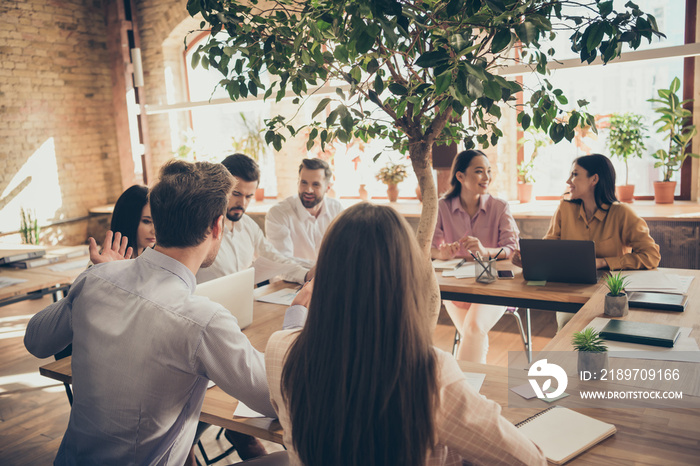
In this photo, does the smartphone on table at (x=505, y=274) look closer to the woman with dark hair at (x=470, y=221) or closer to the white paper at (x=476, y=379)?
the woman with dark hair at (x=470, y=221)

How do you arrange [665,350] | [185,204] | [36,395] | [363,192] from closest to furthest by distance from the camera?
[185,204] < [665,350] < [36,395] < [363,192]

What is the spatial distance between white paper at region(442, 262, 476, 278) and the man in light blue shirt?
5.40 feet

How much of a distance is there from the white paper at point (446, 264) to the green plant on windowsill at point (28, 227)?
507 cm

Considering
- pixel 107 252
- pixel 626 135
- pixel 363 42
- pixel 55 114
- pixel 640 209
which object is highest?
pixel 55 114

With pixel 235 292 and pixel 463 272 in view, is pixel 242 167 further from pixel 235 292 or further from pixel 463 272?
pixel 463 272

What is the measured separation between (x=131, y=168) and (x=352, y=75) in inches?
255

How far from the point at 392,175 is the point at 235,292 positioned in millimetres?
3762

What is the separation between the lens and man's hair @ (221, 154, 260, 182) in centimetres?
301

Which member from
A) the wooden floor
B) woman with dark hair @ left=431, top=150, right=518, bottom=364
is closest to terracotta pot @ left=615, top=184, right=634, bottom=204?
the wooden floor

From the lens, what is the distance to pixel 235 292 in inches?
83.4

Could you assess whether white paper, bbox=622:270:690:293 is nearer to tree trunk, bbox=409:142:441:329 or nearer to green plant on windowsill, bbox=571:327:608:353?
green plant on windowsill, bbox=571:327:608:353

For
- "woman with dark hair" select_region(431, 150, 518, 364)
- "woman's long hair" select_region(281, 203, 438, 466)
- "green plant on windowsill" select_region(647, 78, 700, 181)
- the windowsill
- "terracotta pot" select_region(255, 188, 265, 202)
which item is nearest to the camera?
"woman's long hair" select_region(281, 203, 438, 466)

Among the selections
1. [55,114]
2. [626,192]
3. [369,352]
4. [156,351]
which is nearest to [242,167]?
[156,351]

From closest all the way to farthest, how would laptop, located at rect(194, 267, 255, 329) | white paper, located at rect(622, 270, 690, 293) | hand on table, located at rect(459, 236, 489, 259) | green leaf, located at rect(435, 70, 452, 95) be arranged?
green leaf, located at rect(435, 70, 452, 95) < laptop, located at rect(194, 267, 255, 329) < white paper, located at rect(622, 270, 690, 293) < hand on table, located at rect(459, 236, 489, 259)
